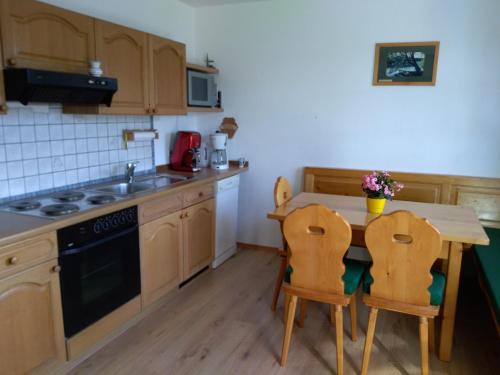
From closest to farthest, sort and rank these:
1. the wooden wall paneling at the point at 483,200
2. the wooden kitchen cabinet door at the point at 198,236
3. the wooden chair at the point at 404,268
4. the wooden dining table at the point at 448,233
Answer: the wooden chair at the point at 404,268, the wooden dining table at the point at 448,233, the wooden kitchen cabinet door at the point at 198,236, the wooden wall paneling at the point at 483,200

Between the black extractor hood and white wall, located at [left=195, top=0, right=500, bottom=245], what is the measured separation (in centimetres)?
174

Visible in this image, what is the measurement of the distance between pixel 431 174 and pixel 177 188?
2.13m

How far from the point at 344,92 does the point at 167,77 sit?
1.56m

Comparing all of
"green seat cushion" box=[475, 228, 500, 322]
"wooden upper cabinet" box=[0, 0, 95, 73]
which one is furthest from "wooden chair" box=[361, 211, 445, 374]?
"wooden upper cabinet" box=[0, 0, 95, 73]

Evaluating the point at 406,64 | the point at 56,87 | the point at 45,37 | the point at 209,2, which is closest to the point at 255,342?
the point at 56,87

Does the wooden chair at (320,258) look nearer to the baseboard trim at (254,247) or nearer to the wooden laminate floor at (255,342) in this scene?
the wooden laminate floor at (255,342)

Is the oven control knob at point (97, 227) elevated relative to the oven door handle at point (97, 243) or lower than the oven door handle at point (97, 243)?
elevated

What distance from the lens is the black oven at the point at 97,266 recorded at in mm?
2039

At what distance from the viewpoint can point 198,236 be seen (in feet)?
10.6

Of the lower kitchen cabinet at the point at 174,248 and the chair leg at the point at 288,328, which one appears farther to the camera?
the lower kitchen cabinet at the point at 174,248

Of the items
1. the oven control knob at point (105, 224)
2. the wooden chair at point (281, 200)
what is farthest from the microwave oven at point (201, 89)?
the oven control knob at point (105, 224)

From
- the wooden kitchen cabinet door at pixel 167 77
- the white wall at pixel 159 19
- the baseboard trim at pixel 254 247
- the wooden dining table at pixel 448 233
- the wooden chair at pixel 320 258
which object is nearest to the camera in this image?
the wooden chair at pixel 320 258

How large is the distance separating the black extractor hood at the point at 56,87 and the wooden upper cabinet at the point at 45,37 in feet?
0.37

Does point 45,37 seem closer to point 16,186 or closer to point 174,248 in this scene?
point 16,186
